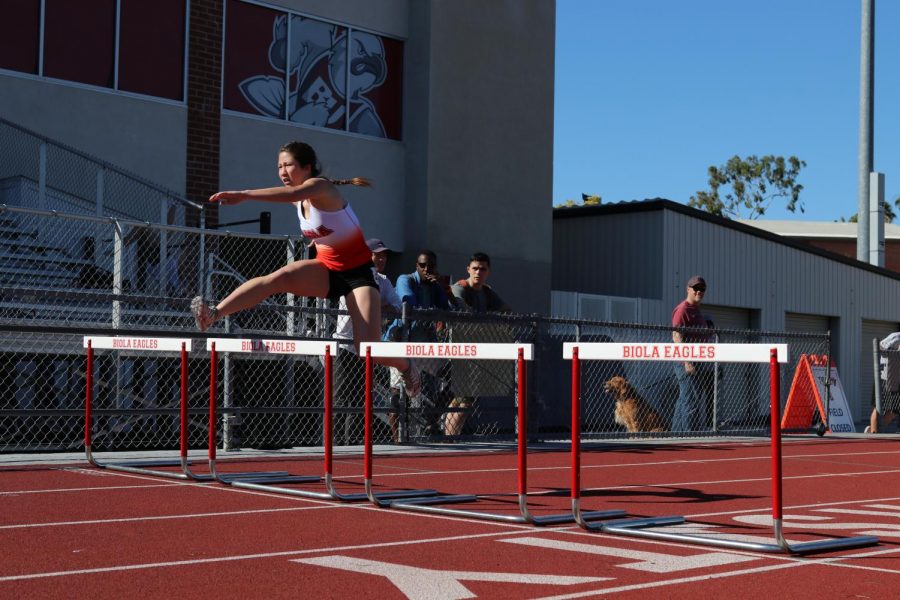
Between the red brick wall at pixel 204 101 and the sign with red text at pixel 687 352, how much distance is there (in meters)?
14.0

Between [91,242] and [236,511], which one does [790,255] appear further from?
[236,511]

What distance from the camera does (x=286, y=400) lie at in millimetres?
14141

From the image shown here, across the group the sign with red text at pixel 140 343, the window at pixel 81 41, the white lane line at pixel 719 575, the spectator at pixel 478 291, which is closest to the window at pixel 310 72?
the window at pixel 81 41

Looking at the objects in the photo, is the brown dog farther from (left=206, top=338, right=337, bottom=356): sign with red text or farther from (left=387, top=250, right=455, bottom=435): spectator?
(left=206, top=338, right=337, bottom=356): sign with red text

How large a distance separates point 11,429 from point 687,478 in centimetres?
723

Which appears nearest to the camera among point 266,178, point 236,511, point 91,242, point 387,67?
point 236,511

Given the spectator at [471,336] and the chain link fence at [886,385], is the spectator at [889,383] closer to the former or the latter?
the chain link fence at [886,385]

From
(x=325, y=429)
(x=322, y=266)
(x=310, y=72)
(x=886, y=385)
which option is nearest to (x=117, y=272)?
(x=322, y=266)

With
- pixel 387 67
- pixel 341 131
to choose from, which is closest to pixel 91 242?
pixel 341 131

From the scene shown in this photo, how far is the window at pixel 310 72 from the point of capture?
21625mm

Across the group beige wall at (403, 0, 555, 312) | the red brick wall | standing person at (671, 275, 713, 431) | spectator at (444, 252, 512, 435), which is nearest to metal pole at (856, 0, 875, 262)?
beige wall at (403, 0, 555, 312)

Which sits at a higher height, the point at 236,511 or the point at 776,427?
the point at 776,427

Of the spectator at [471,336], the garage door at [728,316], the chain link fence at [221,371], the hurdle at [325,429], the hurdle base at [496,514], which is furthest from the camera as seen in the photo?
the garage door at [728,316]

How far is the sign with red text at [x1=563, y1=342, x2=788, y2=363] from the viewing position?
6.64 m
